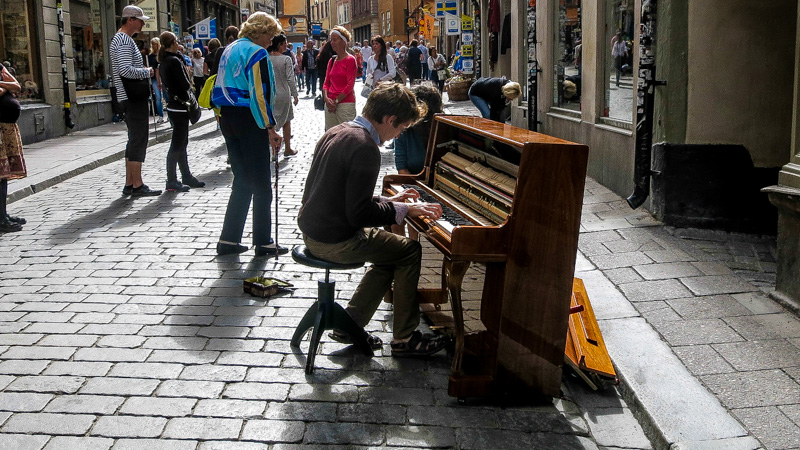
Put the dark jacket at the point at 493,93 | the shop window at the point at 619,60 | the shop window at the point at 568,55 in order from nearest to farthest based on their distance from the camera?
the shop window at the point at 619,60, the dark jacket at the point at 493,93, the shop window at the point at 568,55

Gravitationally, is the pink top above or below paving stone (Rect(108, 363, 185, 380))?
above

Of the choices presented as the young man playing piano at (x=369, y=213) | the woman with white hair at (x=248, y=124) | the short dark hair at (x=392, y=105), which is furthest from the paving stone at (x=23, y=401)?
the woman with white hair at (x=248, y=124)

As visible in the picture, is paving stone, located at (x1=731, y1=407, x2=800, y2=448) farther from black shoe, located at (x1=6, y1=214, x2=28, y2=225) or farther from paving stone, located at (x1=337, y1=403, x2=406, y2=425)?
black shoe, located at (x1=6, y1=214, x2=28, y2=225)

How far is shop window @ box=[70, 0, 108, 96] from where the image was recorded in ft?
62.8

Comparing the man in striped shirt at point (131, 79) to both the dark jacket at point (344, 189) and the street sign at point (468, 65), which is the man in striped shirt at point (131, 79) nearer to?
the dark jacket at point (344, 189)

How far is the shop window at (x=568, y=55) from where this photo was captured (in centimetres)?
1156

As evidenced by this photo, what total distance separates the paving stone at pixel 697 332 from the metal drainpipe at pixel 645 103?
9.69ft

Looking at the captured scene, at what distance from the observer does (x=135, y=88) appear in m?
9.95

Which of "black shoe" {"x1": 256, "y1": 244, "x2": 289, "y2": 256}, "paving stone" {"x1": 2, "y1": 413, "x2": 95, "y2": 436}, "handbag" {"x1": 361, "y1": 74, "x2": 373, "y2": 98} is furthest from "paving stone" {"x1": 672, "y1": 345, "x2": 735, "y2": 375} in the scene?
"handbag" {"x1": 361, "y1": 74, "x2": 373, "y2": 98}

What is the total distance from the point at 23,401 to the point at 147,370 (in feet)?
2.08

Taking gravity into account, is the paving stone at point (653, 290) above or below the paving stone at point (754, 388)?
above

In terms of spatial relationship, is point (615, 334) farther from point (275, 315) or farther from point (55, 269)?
point (55, 269)

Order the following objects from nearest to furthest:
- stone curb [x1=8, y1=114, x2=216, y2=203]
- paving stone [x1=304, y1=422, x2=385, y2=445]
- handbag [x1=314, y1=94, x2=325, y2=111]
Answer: paving stone [x1=304, y1=422, x2=385, y2=445]
stone curb [x1=8, y1=114, x2=216, y2=203]
handbag [x1=314, y1=94, x2=325, y2=111]

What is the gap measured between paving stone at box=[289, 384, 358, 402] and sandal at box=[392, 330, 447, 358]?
507 mm
